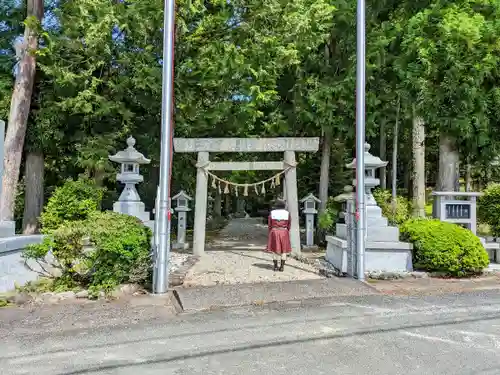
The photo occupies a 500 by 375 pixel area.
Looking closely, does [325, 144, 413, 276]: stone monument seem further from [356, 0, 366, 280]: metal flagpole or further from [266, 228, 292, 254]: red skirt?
[266, 228, 292, 254]: red skirt

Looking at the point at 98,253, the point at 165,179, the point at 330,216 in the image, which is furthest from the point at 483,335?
the point at 330,216

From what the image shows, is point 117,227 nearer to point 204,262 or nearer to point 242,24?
point 204,262

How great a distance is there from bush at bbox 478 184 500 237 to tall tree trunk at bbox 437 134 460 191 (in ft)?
7.72

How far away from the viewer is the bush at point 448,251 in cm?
757

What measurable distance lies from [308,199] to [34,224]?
945 centimetres

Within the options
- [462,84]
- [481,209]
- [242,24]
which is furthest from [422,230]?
[242,24]

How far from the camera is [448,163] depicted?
12547mm

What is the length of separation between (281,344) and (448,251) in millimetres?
4990

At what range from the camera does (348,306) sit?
18.5 feet

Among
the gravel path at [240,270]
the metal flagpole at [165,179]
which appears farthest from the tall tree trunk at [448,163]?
the metal flagpole at [165,179]

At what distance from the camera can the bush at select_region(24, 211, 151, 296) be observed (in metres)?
6.37

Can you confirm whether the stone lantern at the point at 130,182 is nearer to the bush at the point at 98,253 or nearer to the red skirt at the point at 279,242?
the bush at the point at 98,253

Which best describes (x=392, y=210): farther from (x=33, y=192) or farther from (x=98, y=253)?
(x=33, y=192)

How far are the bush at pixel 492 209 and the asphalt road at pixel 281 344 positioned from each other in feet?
16.6
